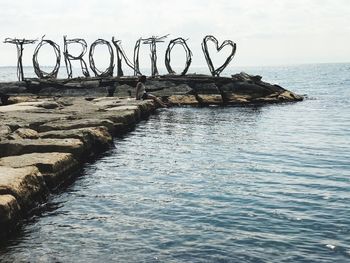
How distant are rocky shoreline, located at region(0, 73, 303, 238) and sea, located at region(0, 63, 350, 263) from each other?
0.34m

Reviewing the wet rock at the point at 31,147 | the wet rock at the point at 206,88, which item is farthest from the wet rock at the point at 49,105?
the wet rock at the point at 206,88

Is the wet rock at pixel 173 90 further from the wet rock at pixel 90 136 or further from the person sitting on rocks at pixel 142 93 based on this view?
the wet rock at pixel 90 136

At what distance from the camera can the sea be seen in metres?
6.26

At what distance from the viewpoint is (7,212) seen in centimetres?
655

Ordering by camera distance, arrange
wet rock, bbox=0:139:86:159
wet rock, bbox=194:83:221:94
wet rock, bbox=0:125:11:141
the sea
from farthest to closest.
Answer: wet rock, bbox=194:83:221:94
wet rock, bbox=0:125:11:141
wet rock, bbox=0:139:86:159
the sea

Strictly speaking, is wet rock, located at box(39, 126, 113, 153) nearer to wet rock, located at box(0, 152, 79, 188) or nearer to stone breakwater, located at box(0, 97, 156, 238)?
stone breakwater, located at box(0, 97, 156, 238)

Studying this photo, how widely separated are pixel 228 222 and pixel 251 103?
2471cm

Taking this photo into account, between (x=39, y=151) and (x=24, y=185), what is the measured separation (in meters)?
2.72

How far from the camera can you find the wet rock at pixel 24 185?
23.3 feet

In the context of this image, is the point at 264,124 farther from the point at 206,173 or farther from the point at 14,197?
the point at 14,197

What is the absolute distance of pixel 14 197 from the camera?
7.00 m

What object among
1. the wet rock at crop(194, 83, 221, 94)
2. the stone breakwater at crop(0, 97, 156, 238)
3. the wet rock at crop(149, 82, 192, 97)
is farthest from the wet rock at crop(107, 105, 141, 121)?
the wet rock at crop(194, 83, 221, 94)

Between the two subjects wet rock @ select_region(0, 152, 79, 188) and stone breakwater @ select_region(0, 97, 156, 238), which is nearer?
stone breakwater @ select_region(0, 97, 156, 238)

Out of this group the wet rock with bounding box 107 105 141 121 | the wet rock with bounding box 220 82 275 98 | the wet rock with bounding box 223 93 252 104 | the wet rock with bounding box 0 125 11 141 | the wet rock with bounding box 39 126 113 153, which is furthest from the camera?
the wet rock with bounding box 220 82 275 98
